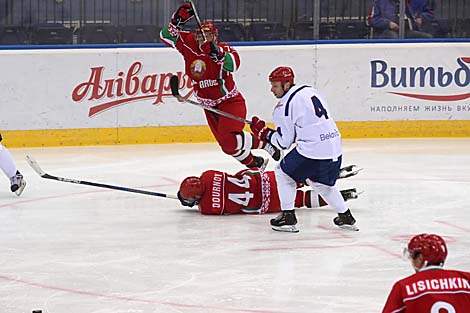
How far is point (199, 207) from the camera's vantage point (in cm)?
677

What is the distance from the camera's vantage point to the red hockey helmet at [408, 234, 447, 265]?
290cm

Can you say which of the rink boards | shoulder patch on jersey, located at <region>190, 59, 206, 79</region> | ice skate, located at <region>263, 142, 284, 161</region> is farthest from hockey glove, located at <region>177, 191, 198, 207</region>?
the rink boards

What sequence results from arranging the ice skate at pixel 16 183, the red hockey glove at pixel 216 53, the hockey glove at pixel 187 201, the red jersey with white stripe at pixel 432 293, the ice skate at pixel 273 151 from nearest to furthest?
the red jersey with white stripe at pixel 432 293
the ice skate at pixel 273 151
the hockey glove at pixel 187 201
the red hockey glove at pixel 216 53
the ice skate at pixel 16 183

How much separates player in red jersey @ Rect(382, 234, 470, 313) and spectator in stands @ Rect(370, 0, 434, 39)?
820 cm

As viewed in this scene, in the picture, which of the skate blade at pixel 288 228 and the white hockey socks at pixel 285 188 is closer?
the white hockey socks at pixel 285 188

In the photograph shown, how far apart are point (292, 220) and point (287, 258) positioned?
2.19ft

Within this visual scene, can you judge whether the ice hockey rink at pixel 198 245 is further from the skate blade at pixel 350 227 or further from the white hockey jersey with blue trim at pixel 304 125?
the white hockey jersey with blue trim at pixel 304 125

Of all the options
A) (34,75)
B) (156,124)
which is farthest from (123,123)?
(34,75)

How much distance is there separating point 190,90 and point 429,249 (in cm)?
761

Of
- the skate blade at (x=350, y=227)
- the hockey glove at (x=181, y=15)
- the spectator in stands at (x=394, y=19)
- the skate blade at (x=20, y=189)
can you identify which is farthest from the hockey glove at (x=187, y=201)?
the spectator in stands at (x=394, y=19)

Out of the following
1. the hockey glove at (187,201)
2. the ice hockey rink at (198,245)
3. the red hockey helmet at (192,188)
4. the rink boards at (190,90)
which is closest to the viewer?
the ice hockey rink at (198,245)

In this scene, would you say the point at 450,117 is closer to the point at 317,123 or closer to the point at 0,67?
the point at 0,67

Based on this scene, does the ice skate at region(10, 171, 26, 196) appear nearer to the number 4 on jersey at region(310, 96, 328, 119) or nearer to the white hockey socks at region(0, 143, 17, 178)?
the white hockey socks at region(0, 143, 17, 178)

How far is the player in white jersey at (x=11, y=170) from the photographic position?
7332mm
